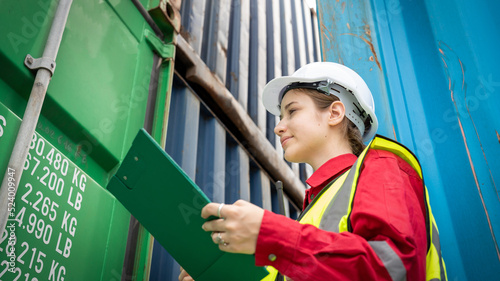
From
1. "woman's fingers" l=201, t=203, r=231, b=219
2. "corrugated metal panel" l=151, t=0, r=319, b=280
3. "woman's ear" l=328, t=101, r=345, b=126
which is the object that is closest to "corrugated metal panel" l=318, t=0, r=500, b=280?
"woman's ear" l=328, t=101, r=345, b=126

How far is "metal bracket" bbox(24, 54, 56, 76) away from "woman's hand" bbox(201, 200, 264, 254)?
34.2 inches

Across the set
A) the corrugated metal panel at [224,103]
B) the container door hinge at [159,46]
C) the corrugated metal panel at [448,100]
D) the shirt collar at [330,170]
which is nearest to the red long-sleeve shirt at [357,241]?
the shirt collar at [330,170]

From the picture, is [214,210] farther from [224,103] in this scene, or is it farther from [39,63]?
[224,103]

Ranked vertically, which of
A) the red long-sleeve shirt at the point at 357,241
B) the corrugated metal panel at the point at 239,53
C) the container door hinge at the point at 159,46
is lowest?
the red long-sleeve shirt at the point at 357,241

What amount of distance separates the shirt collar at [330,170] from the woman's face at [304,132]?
109mm

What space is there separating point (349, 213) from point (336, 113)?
2.34 ft

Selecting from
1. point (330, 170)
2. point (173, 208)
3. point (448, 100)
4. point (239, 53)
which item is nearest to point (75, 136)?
point (173, 208)

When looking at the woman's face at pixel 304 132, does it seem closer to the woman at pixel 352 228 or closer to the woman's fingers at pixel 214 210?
the woman at pixel 352 228

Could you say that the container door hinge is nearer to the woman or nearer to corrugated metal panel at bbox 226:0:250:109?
corrugated metal panel at bbox 226:0:250:109

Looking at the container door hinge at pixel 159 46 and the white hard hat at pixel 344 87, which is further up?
the container door hinge at pixel 159 46

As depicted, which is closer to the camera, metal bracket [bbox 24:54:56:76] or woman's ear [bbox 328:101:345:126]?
metal bracket [bbox 24:54:56:76]

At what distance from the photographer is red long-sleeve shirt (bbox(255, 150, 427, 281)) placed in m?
1.14

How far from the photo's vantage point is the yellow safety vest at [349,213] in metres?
1.17

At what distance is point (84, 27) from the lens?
2074mm
